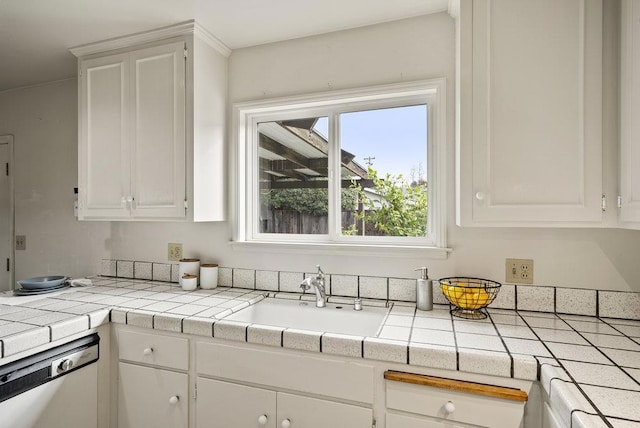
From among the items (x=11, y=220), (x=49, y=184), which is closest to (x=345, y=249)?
(x=49, y=184)

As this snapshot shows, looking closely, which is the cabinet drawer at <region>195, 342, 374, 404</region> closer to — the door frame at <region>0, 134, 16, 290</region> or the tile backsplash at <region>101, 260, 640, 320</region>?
the tile backsplash at <region>101, 260, 640, 320</region>

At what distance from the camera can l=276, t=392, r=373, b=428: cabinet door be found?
1.21 meters

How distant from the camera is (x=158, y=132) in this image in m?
1.90

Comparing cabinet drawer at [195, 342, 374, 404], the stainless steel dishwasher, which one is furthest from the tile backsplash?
the stainless steel dishwasher

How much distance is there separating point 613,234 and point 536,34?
2.88ft

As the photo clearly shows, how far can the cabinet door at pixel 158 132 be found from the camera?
72.9 inches

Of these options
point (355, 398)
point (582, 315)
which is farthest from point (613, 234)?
point (355, 398)

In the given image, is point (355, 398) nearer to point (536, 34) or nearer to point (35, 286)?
point (536, 34)

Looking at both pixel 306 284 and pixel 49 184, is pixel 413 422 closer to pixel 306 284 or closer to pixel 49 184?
pixel 306 284

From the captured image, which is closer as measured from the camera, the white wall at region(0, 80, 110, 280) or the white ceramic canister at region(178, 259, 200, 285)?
the white ceramic canister at region(178, 259, 200, 285)

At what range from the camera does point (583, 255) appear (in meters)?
1.52

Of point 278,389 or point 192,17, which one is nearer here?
point 278,389

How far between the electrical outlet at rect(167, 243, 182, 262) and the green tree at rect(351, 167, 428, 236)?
1.14m

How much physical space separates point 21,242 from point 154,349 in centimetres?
197
